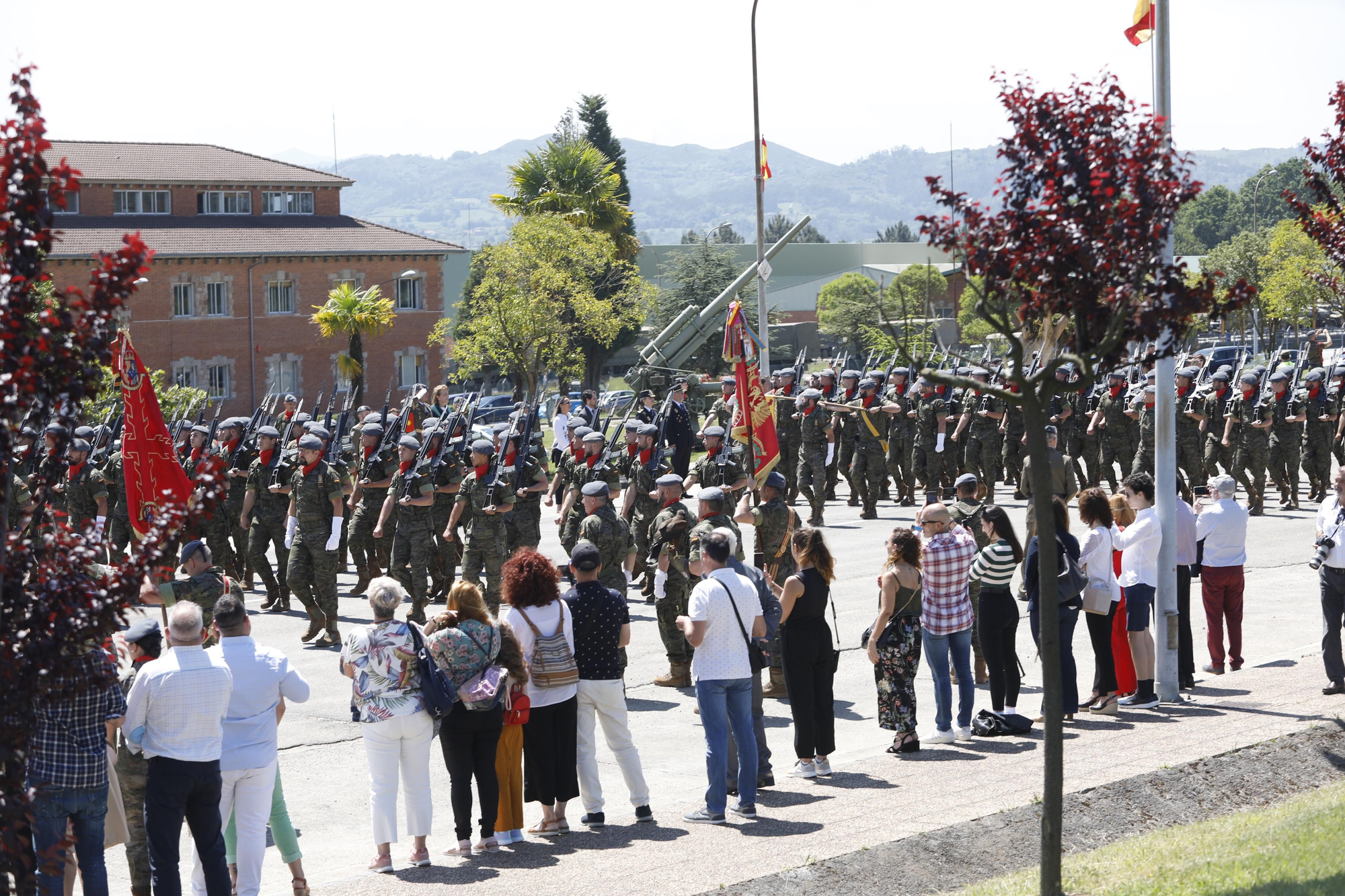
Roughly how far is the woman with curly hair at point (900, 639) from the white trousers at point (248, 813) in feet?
13.0

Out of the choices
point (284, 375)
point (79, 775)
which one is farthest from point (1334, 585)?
point (284, 375)

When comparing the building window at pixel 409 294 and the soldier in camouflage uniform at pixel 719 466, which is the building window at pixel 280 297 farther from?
the soldier in camouflage uniform at pixel 719 466

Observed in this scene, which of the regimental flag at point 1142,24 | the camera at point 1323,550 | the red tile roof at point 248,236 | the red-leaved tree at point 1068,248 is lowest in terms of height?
the camera at point 1323,550

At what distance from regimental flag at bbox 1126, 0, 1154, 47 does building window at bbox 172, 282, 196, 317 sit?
42.3 metres

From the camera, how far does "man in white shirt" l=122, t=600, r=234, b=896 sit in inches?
253

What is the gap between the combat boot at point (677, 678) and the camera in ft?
38.2

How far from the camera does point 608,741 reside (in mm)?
8062

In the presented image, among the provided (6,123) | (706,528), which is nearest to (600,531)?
(706,528)

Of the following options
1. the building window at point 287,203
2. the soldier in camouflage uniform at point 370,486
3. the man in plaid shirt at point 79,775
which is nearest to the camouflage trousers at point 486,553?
the soldier in camouflage uniform at point 370,486

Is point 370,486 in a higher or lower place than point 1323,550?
higher

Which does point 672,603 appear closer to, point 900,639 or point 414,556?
point 900,639

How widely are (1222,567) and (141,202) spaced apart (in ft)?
151

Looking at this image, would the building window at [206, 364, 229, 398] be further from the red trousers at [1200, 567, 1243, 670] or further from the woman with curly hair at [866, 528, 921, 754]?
the woman with curly hair at [866, 528, 921, 754]

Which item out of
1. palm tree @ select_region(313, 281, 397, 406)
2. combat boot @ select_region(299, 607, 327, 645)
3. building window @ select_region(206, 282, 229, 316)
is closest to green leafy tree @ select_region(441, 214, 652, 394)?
palm tree @ select_region(313, 281, 397, 406)
